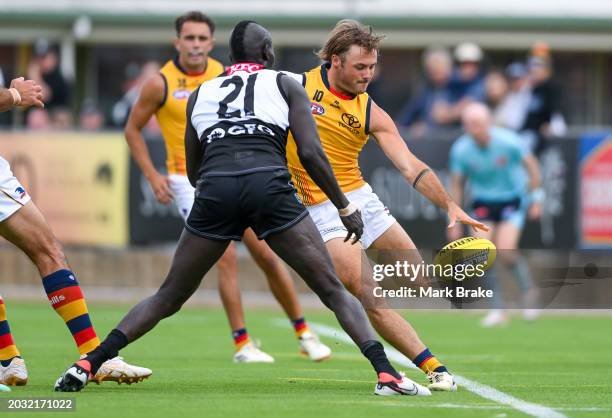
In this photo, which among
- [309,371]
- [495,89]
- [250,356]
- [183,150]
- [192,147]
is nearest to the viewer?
[192,147]

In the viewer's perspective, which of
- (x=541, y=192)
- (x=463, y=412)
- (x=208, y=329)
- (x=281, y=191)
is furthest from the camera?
(x=541, y=192)

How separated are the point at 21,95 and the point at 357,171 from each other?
2.32m

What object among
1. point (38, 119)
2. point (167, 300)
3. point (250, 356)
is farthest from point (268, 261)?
point (38, 119)

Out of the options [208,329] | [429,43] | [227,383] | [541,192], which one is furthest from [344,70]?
[429,43]

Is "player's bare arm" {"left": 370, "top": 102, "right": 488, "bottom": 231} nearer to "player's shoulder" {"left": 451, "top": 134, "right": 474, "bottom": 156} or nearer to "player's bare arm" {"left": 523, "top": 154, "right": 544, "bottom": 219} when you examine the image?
"player's bare arm" {"left": 523, "top": 154, "right": 544, "bottom": 219}

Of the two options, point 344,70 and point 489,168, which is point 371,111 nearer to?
point 344,70

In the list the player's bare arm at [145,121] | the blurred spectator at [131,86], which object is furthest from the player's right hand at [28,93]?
the blurred spectator at [131,86]

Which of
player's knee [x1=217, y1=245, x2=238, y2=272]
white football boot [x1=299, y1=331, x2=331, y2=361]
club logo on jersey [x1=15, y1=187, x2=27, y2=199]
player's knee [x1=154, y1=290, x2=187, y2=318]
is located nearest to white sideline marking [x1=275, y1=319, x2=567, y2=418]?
white football boot [x1=299, y1=331, x2=331, y2=361]

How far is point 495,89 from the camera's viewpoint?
69.7 feet

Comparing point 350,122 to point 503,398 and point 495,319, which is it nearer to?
point 503,398

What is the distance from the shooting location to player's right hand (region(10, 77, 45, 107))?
9.20 m

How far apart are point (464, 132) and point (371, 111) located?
9609 millimetres

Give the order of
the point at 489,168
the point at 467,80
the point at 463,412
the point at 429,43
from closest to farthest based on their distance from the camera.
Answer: the point at 463,412, the point at 489,168, the point at 467,80, the point at 429,43

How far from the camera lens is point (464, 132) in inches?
752
